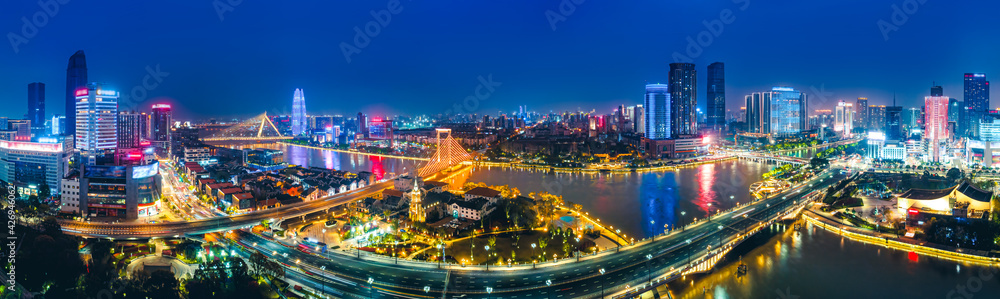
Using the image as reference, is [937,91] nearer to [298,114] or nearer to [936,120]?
[936,120]

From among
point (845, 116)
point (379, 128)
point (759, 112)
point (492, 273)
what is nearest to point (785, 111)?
point (759, 112)

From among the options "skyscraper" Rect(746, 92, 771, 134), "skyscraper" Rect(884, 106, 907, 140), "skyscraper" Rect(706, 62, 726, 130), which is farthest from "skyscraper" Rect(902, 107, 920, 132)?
"skyscraper" Rect(706, 62, 726, 130)

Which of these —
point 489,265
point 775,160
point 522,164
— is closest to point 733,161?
point 775,160

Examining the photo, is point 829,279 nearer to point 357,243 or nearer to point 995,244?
point 995,244

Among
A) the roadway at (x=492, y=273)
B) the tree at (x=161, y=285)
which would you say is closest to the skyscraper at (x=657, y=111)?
the roadway at (x=492, y=273)

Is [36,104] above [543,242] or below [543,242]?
above

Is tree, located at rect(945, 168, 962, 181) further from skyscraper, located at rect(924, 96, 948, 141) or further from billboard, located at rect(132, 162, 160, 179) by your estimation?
billboard, located at rect(132, 162, 160, 179)
